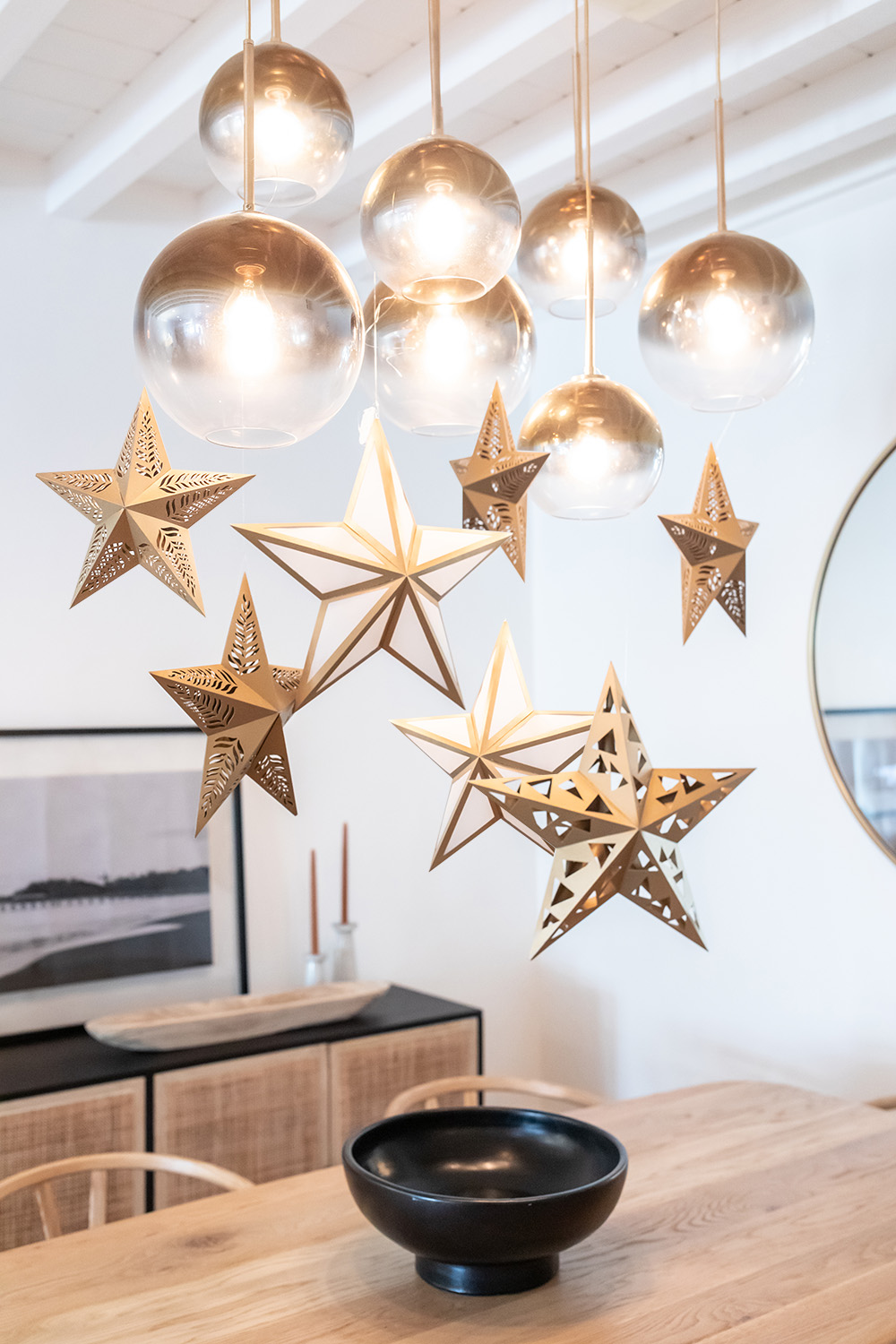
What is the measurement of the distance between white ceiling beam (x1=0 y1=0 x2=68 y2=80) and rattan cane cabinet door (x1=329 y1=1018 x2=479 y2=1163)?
2322mm

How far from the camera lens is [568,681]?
12.8 ft

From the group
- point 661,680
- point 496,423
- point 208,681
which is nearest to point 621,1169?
point 208,681

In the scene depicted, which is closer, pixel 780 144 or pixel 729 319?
pixel 729 319

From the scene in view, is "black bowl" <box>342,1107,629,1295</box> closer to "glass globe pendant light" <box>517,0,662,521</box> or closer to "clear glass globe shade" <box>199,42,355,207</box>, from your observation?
"glass globe pendant light" <box>517,0,662,521</box>

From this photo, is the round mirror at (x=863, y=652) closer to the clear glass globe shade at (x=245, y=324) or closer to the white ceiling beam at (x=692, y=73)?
the white ceiling beam at (x=692, y=73)

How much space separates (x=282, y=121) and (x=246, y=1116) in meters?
2.25

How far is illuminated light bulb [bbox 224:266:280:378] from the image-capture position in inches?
40.8

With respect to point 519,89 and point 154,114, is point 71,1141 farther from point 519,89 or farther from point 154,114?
point 519,89

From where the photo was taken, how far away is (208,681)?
1.25 m

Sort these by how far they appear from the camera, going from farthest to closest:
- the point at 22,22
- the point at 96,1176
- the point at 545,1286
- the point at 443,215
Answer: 1. the point at 22,22
2. the point at 96,1176
3. the point at 545,1286
4. the point at 443,215

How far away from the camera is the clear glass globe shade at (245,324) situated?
1.04 m

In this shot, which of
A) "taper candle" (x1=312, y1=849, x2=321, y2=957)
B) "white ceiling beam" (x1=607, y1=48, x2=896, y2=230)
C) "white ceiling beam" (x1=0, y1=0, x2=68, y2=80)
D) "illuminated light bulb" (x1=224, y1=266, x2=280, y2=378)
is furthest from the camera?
"taper candle" (x1=312, y1=849, x2=321, y2=957)

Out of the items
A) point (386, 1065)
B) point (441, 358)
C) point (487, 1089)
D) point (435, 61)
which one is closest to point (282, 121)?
point (435, 61)

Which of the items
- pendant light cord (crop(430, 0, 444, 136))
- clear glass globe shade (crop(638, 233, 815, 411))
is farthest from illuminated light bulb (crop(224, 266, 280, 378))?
clear glass globe shade (crop(638, 233, 815, 411))
